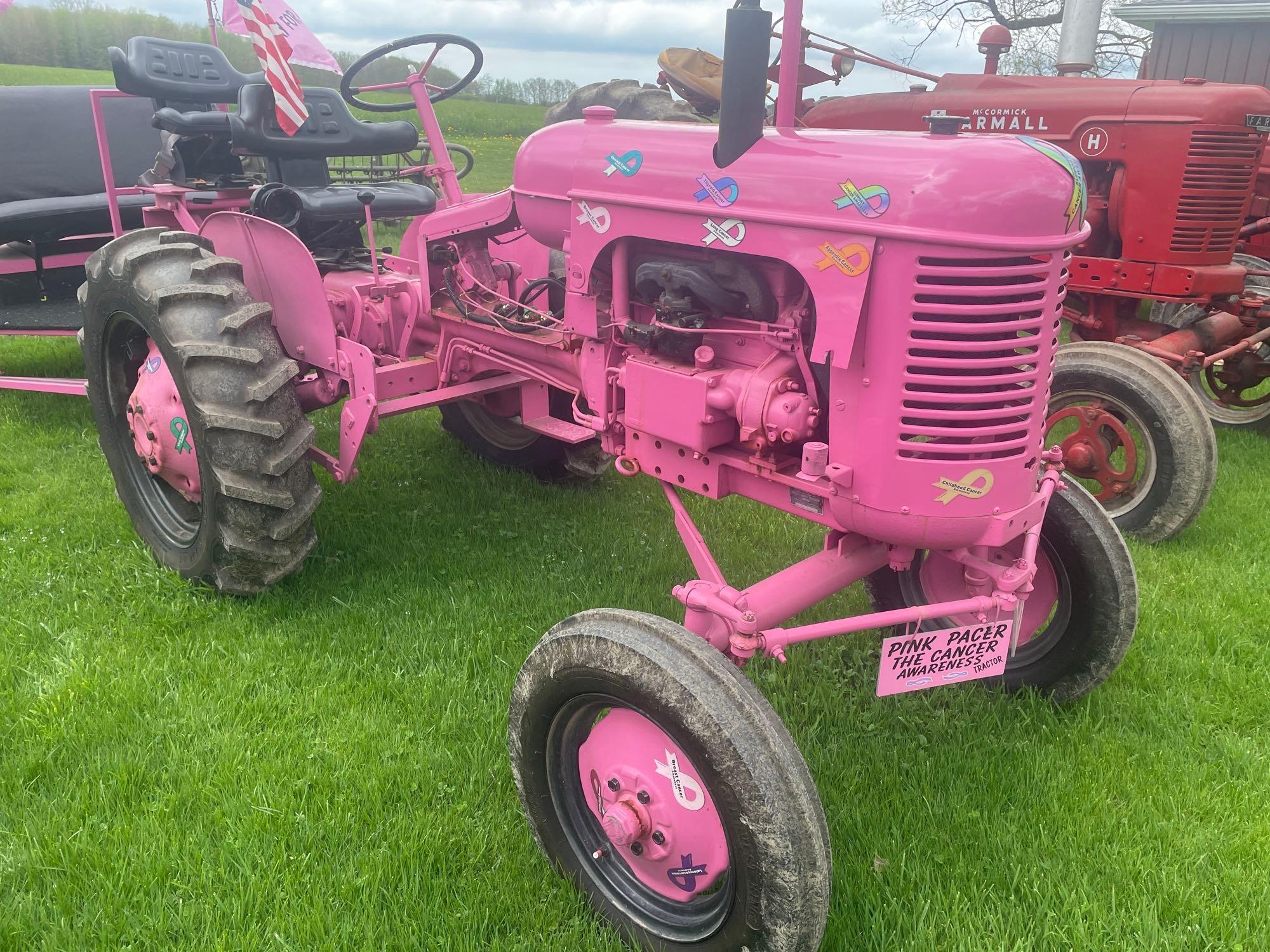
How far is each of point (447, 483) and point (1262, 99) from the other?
4189mm

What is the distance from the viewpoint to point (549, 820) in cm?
233

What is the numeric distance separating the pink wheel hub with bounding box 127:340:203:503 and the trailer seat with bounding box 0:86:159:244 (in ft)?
9.81

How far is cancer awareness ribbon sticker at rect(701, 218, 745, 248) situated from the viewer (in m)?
2.31

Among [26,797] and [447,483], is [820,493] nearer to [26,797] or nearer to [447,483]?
[26,797]

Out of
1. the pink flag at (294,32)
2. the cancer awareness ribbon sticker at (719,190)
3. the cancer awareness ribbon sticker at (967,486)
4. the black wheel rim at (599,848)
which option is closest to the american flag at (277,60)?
the pink flag at (294,32)

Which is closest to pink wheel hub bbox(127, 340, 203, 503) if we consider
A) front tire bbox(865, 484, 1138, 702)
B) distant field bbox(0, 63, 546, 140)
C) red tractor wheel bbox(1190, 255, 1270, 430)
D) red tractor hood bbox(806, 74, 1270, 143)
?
front tire bbox(865, 484, 1138, 702)

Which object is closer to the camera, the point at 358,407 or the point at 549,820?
the point at 549,820

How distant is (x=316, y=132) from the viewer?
13.8 ft

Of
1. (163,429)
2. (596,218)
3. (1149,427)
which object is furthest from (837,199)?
(1149,427)

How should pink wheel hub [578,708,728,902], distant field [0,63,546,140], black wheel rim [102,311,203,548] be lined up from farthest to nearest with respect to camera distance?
1. distant field [0,63,546,140]
2. black wheel rim [102,311,203,548]
3. pink wheel hub [578,708,728,902]

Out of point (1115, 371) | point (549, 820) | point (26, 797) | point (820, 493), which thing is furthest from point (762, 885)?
point (1115, 371)

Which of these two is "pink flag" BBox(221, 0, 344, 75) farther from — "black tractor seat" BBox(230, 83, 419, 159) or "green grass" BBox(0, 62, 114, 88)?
"green grass" BBox(0, 62, 114, 88)

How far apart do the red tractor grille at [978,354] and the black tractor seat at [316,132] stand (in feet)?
9.76

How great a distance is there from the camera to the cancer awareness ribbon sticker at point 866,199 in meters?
2.05
